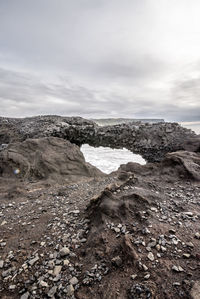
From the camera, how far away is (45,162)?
8.68 m

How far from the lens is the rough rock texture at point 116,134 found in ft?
38.8

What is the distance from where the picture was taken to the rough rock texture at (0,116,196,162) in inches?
466

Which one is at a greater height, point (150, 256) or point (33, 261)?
point (150, 256)

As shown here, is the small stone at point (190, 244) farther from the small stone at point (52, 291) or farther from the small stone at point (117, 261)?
the small stone at point (52, 291)

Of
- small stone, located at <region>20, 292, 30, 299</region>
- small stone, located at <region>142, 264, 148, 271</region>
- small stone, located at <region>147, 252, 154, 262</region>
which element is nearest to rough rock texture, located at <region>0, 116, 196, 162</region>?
small stone, located at <region>147, 252, 154, 262</region>

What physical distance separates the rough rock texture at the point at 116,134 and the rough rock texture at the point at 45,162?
3.63m

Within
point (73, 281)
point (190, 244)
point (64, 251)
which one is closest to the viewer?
point (73, 281)

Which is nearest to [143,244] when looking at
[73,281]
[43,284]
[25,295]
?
[73,281]

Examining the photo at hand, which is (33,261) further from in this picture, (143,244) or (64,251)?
(143,244)

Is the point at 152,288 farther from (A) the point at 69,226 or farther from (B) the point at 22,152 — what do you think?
(B) the point at 22,152

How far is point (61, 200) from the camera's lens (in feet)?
18.2

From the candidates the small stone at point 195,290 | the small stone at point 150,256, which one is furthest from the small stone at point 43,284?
the small stone at point 195,290

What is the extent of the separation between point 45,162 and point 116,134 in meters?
6.85

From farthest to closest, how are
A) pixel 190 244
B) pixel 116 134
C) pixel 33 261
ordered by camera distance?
pixel 116 134 → pixel 33 261 → pixel 190 244
